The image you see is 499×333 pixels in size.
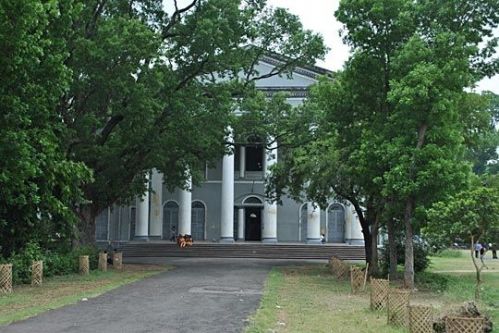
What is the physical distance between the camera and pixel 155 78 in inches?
837

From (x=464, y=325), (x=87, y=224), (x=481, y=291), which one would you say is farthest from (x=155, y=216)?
(x=464, y=325)

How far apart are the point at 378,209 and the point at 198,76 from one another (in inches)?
343

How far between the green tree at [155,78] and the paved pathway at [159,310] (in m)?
6.37

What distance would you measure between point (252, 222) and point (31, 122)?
2742 centimetres

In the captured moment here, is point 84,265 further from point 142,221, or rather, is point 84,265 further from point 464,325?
point 142,221

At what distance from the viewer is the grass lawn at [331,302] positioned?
1086 centimetres

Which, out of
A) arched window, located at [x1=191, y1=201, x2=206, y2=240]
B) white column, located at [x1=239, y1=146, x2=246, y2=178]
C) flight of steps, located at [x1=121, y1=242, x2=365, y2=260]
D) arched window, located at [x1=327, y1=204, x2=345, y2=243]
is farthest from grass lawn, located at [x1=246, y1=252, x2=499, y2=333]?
arched window, located at [x1=191, y1=201, x2=206, y2=240]

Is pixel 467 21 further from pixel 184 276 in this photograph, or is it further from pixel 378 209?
pixel 184 276

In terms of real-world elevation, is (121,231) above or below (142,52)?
below

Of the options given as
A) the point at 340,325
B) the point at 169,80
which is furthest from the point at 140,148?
the point at 340,325

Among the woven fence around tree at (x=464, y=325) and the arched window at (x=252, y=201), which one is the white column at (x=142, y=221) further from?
the woven fence around tree at (x=464, y=325)

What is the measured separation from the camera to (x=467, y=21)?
1898cm

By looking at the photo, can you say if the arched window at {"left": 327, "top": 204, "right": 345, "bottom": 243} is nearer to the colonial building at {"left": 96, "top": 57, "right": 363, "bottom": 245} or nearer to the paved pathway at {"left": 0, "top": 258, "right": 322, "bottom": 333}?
the colonial building at {"left": 96, "top": 57, "right": 363, "bottom": 245}

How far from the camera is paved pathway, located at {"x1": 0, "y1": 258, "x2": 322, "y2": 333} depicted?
9.99 m
